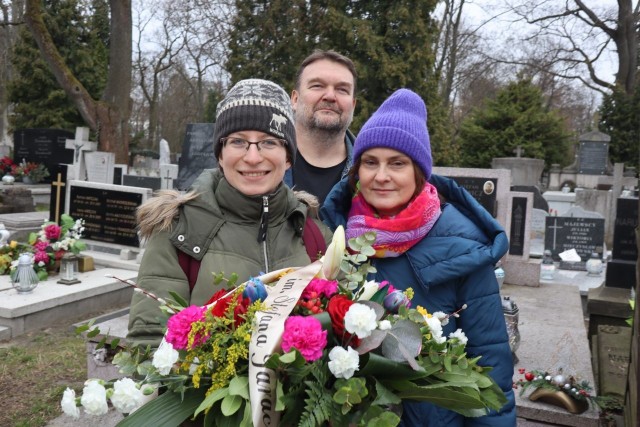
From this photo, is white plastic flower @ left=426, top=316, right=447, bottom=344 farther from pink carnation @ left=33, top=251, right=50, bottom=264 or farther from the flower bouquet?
pink carnation @ left=33, top=251, right=50, bottom=264

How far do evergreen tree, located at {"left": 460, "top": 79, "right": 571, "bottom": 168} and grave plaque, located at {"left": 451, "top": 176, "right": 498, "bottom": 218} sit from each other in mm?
15924

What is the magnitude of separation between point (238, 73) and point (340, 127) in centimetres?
1969

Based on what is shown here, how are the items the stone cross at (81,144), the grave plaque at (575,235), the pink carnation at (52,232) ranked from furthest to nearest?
the stone cross at (81,144) < the grave plaque at (575,235) < the pink carnation at (52,232)

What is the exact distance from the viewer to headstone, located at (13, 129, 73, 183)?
56.7ft

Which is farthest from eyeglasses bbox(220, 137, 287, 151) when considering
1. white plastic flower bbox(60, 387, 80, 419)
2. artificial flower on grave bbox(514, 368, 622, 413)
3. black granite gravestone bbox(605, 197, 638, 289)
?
black granite gravestone bbox(605, 197, 638, 289)

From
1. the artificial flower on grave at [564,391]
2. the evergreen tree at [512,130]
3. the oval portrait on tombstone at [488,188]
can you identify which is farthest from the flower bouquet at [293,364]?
the evergreen tree at [512,130]

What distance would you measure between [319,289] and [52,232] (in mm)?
6218

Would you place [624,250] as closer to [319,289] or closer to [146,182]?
[319,289]

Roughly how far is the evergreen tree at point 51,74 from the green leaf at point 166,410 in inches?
965

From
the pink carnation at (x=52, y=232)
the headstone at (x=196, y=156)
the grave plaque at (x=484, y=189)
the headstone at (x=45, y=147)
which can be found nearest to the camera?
the pink carnation at (x=52, y=232)

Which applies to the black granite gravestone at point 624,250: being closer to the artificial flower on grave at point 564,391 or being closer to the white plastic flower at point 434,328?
the artificial flower on grave at point 564,391

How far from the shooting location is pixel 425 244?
6.16 ft

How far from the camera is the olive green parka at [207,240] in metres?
1.52

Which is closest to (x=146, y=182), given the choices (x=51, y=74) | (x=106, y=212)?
(x=106, y=212)
